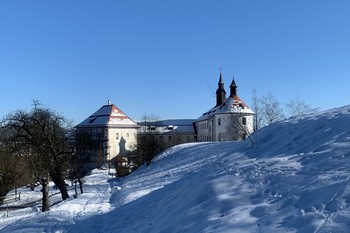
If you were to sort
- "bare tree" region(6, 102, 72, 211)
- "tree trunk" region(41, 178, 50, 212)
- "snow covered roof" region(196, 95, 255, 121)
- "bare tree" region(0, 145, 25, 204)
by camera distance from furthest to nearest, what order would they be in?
1. "snow covered roof" region(196, 95, 255, 121)
2. "bare tree" region(0, 145, 25, 204)
3. "bare tree" region(6, 102, 72, 211)
4. "tree trunk" region(41, 178, 50, 212)

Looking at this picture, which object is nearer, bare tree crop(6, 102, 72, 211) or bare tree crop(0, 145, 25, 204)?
bare tree crop(6, 102, 72, 211)

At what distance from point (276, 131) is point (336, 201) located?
24.2ft

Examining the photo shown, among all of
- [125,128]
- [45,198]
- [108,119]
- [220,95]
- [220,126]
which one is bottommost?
[45,198]

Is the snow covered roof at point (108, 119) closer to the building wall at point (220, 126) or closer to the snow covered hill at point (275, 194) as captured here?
the building wall at point (220, 126)

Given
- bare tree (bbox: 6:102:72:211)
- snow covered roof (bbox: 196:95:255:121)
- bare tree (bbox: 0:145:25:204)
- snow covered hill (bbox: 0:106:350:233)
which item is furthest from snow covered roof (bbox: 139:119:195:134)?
snow covered hill (bbox: 0:106:350:233)

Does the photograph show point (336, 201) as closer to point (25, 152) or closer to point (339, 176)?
point (339, 176)

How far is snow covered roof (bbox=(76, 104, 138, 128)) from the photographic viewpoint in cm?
8819

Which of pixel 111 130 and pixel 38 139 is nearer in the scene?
pixel 38 139

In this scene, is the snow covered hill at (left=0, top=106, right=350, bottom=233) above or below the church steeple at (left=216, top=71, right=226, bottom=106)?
below

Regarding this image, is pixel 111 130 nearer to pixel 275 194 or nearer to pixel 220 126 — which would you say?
pixel 220 126

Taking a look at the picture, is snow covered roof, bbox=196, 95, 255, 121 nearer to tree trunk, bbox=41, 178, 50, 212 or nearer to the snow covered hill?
tree trunk, bbox=41, 178, 50, 212

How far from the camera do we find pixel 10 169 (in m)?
36.8

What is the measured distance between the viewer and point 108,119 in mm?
88062

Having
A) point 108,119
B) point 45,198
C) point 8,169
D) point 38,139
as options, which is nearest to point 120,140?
point 108,119
